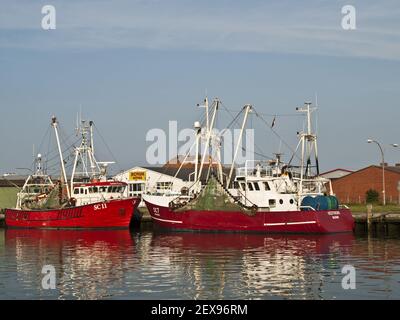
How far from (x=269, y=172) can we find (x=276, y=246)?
569 inches

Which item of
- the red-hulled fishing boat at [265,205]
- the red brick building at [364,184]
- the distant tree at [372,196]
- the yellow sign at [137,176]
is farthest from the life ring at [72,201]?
the red brick building at [364,184]

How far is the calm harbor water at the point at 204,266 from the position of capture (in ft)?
88.5

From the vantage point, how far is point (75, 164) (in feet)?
233

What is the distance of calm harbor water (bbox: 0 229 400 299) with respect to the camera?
26969 millimetres

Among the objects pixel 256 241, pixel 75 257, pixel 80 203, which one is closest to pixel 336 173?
pixel 80 203

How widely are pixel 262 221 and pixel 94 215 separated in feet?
56.6

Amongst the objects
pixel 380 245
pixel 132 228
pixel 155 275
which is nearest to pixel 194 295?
pixel 155 275

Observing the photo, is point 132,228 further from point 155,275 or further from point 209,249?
point 155,275

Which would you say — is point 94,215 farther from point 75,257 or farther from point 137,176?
point 137,176

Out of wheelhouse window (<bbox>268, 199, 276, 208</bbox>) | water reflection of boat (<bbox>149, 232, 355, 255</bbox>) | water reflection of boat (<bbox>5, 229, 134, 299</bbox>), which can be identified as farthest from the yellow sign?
wheelhouse window (<bbox>268, 199, 276, 208</bbox>)

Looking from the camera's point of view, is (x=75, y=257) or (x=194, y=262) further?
(x=75, y=257)

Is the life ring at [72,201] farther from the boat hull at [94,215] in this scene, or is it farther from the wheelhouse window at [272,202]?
the wheelhouse window at [272,202]

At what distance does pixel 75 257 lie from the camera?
40.0 metres

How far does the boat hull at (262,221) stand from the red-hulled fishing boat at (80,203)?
20.6ft
